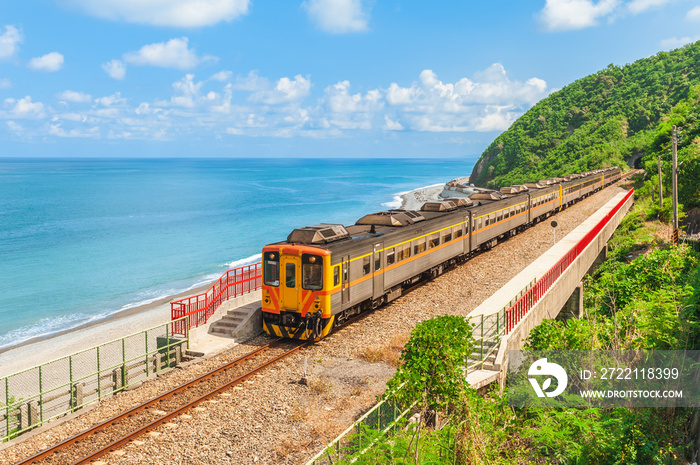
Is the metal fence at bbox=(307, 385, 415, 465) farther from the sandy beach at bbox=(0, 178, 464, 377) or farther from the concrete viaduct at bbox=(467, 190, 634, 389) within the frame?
the sandy beach at bbox=(0, 178, 464, 377)

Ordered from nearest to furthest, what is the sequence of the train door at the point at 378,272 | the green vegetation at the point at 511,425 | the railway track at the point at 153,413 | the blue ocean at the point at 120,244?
the green vegetation at the point at 511,425 → the railway track at the point at 153,413 → the train door at the point at 378,272 → the blue ocean at the point at 120,244

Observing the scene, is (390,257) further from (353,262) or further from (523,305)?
(523,305)

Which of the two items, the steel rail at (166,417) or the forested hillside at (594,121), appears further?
the forested hillside at (594,121)

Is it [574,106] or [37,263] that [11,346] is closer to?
[37,263]

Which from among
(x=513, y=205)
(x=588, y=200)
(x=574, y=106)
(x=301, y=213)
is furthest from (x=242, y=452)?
(x=574, y=106)

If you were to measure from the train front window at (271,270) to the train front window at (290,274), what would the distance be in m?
0.28

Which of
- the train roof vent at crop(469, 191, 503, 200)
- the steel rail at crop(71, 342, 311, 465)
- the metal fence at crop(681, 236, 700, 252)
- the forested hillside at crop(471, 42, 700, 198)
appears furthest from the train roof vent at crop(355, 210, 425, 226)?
the forested hillside at crop(471, 42, 700, 198)

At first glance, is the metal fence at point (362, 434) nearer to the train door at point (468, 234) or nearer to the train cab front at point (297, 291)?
the train cab front at point (297, 291)

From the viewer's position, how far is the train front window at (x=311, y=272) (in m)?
15.0

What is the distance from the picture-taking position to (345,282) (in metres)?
16.0

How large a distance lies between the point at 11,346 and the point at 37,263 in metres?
27.1

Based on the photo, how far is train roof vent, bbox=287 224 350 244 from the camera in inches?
623
